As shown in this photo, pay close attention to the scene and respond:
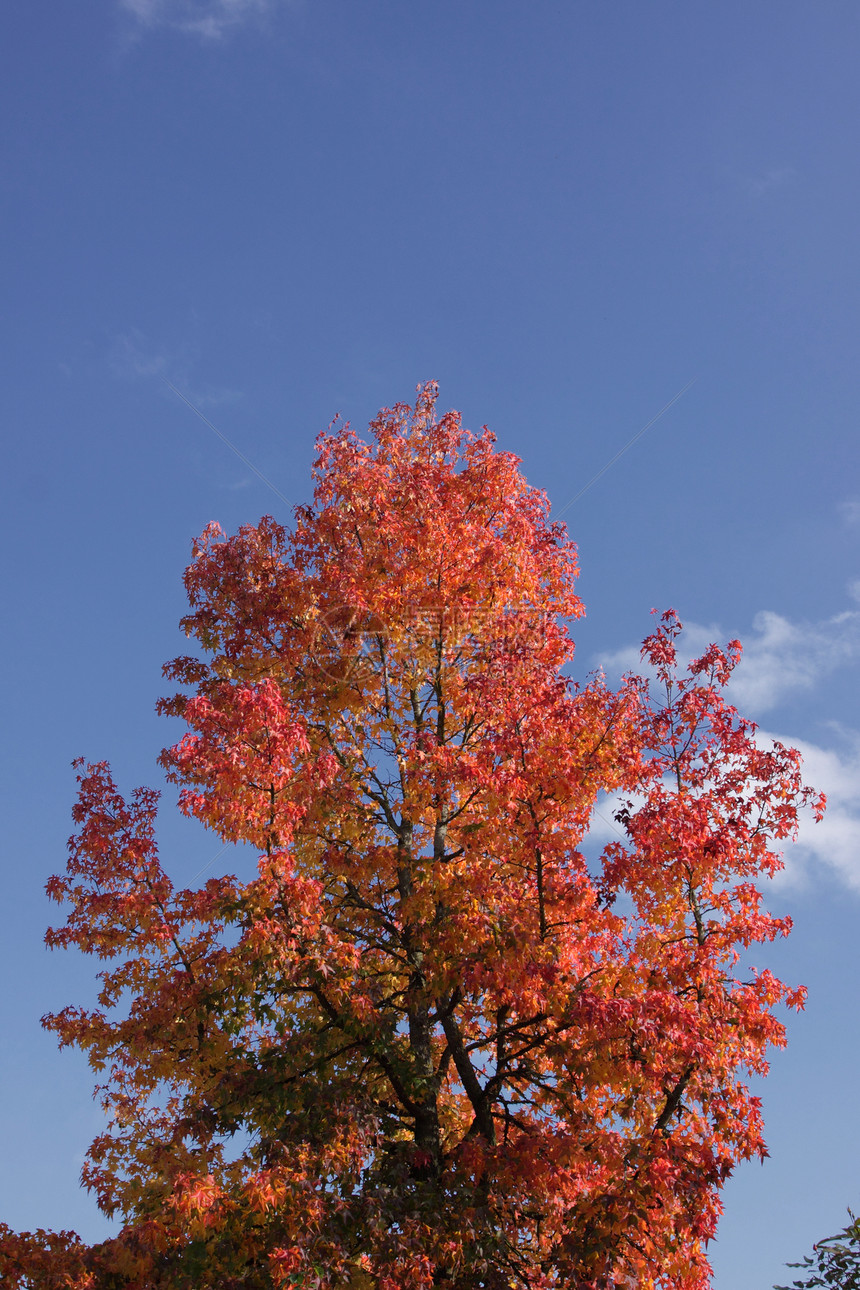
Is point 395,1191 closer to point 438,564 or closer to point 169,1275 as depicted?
point 169,1275

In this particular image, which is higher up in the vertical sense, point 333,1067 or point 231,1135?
point 333,1067

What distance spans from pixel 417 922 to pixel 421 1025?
1.62 metres

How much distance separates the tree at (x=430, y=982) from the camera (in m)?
9.77

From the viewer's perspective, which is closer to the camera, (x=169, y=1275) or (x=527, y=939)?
(x=169, y=1275)

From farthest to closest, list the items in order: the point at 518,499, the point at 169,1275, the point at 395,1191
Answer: the point at 518,499
the point at 395,1191
the point at 169,1275

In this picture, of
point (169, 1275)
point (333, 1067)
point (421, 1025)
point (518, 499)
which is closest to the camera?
point (169, 1275)

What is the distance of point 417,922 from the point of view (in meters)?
12.3

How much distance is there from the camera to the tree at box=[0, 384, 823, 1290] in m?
9.77

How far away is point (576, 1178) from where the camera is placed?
36.1ft

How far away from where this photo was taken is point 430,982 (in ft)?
37.4

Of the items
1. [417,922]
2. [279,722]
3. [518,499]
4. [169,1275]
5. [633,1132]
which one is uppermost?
[518,499]

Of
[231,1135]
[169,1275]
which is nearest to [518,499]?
[231,1135]

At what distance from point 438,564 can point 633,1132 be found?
25.3 feet

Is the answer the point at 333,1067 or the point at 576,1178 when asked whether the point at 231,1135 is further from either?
the point at 576,1178
